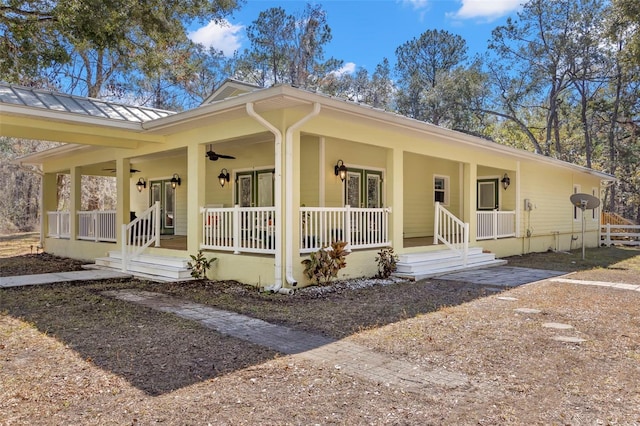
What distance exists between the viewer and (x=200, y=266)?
859 cm

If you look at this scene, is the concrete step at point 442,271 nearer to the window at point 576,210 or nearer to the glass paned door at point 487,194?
the glass paned door at point 487,194

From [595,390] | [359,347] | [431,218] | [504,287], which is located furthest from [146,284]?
[431,218]

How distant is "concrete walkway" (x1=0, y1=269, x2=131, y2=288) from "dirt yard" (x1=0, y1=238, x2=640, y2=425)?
0.98 m

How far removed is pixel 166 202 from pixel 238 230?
7.11 metres

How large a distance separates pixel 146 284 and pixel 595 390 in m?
7.45

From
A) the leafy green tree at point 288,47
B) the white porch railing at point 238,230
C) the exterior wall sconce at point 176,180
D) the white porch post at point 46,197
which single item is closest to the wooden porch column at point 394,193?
the white porch railing at point 238,230

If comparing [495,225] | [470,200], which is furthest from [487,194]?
[470,200]

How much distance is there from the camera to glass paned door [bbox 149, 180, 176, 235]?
46.6 feet

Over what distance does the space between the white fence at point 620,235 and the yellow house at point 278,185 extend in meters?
5.35

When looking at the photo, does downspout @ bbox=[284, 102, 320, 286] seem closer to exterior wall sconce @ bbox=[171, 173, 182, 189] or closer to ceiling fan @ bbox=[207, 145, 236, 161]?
ceiling fan @ bbox=[207, 145, 236, 161]

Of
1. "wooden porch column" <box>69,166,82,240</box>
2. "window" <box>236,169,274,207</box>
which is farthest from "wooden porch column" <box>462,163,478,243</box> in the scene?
"wooden porch column" <box>69,166,82,240</box>

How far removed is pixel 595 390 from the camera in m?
3.42

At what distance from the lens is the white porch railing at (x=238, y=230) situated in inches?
309

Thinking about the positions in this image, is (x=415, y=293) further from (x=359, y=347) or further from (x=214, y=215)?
(x=214, y=215)
